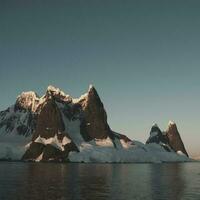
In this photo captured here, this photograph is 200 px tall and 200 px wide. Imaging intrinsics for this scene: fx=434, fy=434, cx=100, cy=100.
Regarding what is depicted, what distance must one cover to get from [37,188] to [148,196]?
76.8 ft

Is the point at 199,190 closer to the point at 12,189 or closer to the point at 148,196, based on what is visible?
the point at 148,196

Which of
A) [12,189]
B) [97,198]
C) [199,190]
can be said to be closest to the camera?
[97,198]

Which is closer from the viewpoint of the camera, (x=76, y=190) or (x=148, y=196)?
(x=148, y=196)

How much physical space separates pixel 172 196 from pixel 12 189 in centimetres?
3099

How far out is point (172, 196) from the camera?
78.7 meters

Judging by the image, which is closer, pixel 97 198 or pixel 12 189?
pixel 97 198

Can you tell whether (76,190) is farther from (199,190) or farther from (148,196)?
(199,190)

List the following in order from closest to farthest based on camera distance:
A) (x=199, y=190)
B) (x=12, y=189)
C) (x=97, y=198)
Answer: (x=97, y=198) < (x=12, y=189) < (x=199, y=190)

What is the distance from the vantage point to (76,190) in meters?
85.2

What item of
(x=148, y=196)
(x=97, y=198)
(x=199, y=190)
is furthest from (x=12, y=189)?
(x=199, y=190)

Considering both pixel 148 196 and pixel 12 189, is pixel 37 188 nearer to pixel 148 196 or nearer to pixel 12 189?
pixel 12 189

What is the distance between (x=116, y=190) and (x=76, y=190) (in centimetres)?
831

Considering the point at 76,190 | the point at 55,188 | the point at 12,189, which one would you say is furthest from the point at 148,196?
the point at 12,189

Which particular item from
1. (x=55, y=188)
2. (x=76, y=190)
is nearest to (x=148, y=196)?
(x=76, y=190)
